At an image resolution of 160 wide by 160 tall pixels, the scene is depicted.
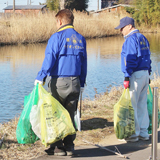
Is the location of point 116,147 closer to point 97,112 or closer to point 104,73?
point 97,112

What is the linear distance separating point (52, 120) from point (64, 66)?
69cm

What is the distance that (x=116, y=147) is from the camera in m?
4.54

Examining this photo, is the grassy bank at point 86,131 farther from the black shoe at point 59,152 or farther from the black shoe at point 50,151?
the black shoe at point 59,152

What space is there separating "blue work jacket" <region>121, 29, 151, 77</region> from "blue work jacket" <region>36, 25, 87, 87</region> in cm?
88

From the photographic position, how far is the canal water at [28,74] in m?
9.66

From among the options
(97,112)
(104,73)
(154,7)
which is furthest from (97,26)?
(97,112)

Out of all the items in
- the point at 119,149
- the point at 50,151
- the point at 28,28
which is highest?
the point at 28,28

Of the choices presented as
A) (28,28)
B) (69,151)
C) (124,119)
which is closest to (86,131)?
(124,119)

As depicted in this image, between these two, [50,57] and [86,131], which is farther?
[86,131]

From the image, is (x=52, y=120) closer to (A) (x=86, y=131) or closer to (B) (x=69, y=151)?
(B) (x=69, y=151)

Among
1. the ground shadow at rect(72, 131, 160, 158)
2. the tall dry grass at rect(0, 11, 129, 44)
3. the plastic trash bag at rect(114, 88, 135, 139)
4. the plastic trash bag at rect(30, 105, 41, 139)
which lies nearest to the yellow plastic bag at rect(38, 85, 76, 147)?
the plastic trash bag at rect(30, 105, 41, 139)

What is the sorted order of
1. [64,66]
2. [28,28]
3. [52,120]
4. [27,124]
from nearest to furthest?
[52,120], [64,66], [27,124], [28,28]

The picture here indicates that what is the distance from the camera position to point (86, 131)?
17.8ft

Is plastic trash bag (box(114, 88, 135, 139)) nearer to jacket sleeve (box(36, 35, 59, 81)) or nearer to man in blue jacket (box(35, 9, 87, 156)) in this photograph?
man in blue jacket (box(35, 9, 87, 156))
